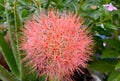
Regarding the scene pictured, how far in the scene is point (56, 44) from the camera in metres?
0.67

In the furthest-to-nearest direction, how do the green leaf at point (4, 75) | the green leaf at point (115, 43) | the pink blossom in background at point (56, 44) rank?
1. the green leaf at point (115, 43)
2. the green leaf at point (4, 75)
3. the pink blossom in background at point (56, 44)

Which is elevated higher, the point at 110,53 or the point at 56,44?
the point at 56,44

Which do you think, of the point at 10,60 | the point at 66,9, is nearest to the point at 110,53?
the point at 66,9

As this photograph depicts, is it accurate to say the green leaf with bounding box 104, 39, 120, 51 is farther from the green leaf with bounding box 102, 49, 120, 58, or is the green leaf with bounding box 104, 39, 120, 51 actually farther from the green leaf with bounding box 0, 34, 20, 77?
the green leaf with bounding box 0, 34, 20, 77

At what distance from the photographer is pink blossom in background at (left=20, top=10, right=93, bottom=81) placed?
26.5 inches

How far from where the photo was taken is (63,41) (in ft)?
2.22

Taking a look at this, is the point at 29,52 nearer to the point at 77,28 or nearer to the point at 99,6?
the point at 77,28

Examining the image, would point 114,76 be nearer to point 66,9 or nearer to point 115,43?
point 115,43

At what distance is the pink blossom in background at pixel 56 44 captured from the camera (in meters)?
0.67

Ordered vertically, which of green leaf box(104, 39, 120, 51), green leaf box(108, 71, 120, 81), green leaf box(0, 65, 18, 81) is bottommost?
green leaf box(108, 71, 120, 81)

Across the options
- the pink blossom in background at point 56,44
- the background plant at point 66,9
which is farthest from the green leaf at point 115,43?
the pink blossom in background at point 56,44

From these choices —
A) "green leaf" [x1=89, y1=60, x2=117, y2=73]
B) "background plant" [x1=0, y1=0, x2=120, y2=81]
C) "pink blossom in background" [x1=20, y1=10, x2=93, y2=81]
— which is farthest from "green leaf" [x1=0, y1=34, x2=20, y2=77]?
"green leaf" [x1=89, y1=60, x2=117, y2=73]

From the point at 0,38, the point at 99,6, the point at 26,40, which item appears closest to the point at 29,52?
the point at 26,40

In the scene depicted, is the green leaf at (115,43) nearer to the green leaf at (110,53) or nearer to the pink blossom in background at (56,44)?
the green leaf at (110,53)
